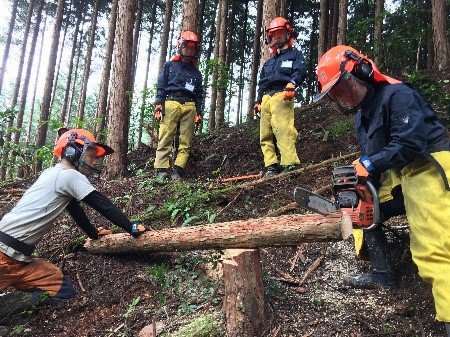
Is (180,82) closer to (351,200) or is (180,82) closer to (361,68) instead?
(361,68)

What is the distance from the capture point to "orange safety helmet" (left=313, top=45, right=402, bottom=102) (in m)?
2.87

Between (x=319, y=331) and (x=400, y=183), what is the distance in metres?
1.32

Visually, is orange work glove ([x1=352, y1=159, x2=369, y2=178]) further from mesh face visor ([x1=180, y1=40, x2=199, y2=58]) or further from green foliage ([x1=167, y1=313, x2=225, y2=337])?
mesh face visor ([x1=180, y1=40, x2=199, y2=58])

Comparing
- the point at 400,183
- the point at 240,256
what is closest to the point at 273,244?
the point at 240,256

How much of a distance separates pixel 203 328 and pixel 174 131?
164 inches

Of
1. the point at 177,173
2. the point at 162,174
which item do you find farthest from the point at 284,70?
the point at 162,174

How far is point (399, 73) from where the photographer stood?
1080cm

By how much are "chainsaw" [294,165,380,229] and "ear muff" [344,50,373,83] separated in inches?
27.8

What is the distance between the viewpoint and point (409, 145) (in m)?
2.58

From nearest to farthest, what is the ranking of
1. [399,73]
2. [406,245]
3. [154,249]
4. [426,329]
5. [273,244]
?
[426,329] → [273,244] → [406,245] → [154,249] → [399,73]

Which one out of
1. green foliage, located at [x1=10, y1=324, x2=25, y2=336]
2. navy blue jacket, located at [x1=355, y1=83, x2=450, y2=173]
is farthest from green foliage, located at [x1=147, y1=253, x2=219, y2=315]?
navy blue jacket, located at [x1=355, y1=83, x2=450, y2=173]

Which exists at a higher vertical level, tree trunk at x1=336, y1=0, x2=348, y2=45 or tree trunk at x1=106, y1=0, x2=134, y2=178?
tree trunk at x1=336, y1=0, x2=348, y2=45

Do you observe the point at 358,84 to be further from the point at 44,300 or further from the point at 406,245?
the point at 44,300

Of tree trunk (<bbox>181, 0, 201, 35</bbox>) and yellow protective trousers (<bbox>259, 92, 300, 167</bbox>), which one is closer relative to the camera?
yellow protective trousers (<bbox>259, 92, 300, 167</bbox>)
